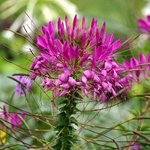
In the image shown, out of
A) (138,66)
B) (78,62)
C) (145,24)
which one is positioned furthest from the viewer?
(145,24)

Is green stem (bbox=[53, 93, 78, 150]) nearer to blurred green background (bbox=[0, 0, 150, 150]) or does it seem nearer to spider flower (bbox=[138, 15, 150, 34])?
blurred green background (bbox=[0, 0, 150, 150])

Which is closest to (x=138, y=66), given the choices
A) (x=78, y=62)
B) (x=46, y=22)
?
(x=78, y=62)

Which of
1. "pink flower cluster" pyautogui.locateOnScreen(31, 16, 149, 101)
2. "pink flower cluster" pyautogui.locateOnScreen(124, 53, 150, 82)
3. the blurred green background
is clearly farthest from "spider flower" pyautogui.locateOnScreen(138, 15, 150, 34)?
"pink flower cluster" pyautogui.locateOnScreen(31, 16, 149, 101)

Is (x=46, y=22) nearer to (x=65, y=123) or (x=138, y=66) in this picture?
(x=138, y=66)

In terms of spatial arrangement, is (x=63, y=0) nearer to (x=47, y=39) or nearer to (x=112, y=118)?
(x=112, y=118)

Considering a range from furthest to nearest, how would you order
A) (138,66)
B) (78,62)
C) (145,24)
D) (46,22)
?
(46,22), (145,24), (138,66), (78,62)

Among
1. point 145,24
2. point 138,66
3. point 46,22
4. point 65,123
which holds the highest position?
point 46,22
